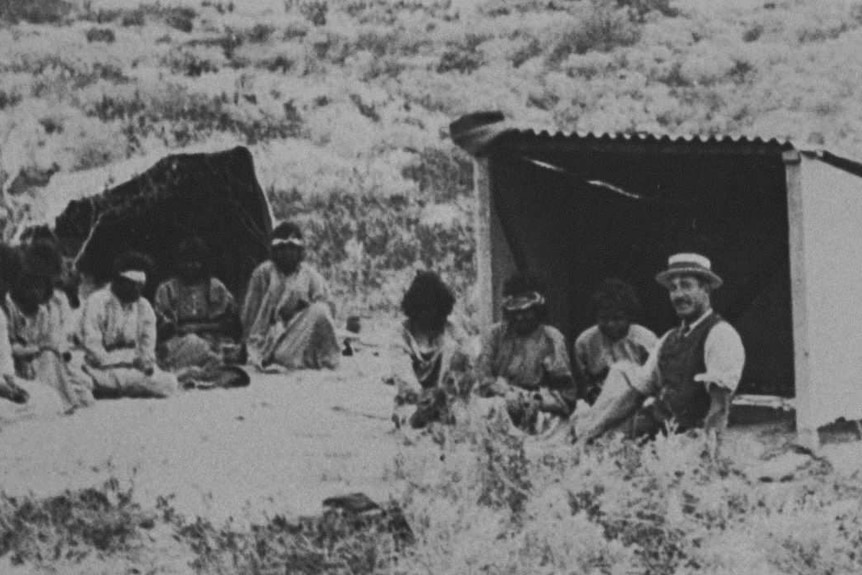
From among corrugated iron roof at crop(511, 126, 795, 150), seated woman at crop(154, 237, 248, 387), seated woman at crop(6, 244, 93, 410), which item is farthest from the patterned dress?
corrugated iron roof at crop(511, 126, 795, 150)

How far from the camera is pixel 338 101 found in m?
10.5

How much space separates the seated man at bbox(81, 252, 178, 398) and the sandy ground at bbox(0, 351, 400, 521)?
0.12 meters

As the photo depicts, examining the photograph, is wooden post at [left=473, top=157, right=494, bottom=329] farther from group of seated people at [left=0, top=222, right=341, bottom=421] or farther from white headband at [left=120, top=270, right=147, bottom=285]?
white headband at [left=120, top=270, right=147, bottom=285]

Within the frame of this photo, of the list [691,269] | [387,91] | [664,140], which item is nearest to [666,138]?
[664,140]

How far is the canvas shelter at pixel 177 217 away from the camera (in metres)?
8.53

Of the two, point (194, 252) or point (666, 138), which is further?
point (194, 252)

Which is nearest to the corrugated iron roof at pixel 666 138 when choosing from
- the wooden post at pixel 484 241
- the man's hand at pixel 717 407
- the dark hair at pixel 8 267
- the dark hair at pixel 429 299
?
the wooden post at pixel 484 241

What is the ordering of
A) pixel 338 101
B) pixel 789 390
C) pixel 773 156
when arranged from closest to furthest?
pixel 773 156
pixel 789 390
pixel 338 101

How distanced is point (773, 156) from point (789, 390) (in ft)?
4.56

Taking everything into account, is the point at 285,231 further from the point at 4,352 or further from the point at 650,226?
the point at 4,352

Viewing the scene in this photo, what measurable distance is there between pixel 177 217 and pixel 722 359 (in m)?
4.23

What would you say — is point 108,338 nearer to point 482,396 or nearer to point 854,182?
point 482,396

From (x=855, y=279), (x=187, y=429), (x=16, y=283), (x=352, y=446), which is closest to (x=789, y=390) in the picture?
(x=855, y=279)

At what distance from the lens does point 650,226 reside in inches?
314
